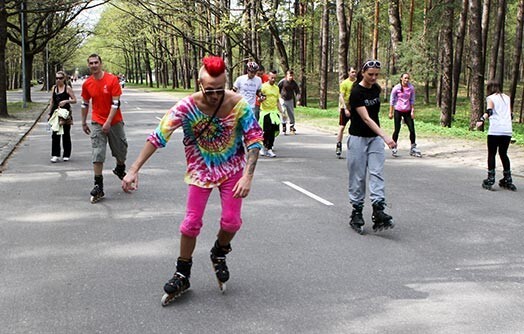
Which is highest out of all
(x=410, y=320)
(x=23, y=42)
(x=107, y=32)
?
(x=107, y=32)

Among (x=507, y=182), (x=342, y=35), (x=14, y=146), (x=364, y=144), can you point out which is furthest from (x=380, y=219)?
(x=342, y=35)

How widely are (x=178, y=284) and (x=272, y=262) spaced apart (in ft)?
4.13

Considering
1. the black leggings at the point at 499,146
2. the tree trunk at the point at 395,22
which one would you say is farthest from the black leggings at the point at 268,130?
the tree trunk at the point at 395,22

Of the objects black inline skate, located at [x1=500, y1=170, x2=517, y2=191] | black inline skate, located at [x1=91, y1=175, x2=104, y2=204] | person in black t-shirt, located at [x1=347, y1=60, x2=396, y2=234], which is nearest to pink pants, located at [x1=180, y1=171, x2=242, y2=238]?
person in black t-shirt, located at [x1=347, y1=60, x2=396, y2=234]

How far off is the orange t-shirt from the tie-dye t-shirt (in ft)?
14.5

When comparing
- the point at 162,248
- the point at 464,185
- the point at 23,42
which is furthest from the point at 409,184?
the point at 23,42

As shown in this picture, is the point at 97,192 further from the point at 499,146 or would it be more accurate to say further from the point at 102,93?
the point at 499,146

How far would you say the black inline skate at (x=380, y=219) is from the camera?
20.8ft

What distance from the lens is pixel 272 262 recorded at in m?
5.42

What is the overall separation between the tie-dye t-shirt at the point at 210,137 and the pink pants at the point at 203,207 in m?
0.05

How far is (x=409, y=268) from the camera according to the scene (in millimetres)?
5281

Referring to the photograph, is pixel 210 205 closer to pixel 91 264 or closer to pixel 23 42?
pixel 91 264

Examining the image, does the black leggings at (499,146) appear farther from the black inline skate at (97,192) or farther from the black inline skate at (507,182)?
the black inline skate at (97,192)

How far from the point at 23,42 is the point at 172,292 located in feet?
101
